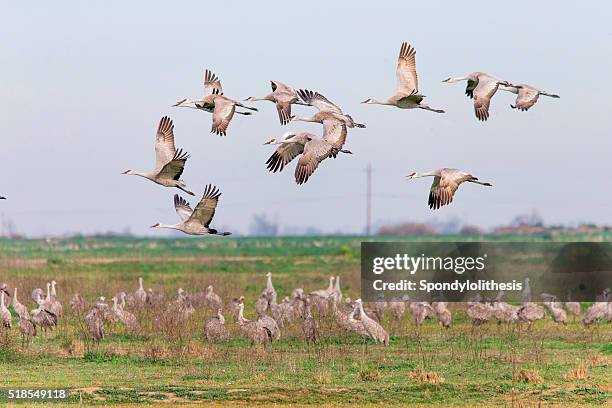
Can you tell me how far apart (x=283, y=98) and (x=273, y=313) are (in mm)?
5965

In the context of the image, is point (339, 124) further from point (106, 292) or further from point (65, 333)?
point (106, 292)

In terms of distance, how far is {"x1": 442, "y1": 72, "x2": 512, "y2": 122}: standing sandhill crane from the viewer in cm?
1819

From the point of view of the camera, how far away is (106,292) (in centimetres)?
3206

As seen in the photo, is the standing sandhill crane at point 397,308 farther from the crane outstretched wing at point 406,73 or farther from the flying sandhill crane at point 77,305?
the crane outstretched wing at point 406,73

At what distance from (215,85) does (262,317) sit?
12.5ft

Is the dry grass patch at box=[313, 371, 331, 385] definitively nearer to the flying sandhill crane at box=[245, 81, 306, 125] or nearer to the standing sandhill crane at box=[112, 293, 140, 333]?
the flying sandhill crane at box=[245, 81, 306, 125]

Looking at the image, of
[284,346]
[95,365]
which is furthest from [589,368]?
[95,365]

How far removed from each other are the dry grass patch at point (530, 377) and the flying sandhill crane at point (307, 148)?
3867 millimetres

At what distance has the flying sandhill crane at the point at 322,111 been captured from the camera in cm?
1809

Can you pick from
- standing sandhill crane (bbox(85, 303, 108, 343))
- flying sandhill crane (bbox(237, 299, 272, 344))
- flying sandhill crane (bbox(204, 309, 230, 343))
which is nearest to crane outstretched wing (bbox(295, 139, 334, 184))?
flying sandhill crane (bbox(237, 299, 272, 344))

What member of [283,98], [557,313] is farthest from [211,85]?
[557,313]

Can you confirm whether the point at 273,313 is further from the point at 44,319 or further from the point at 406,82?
the point at 406,82

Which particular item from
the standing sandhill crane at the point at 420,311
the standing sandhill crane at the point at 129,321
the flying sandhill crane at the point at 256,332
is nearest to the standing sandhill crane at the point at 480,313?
the standing sandhill crane at the point at 420,311

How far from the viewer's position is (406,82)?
62.5 ft
